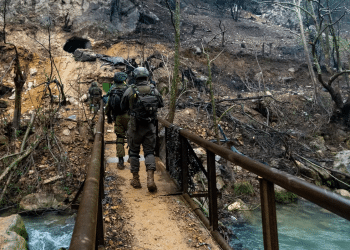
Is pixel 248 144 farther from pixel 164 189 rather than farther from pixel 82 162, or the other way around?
pixel 164 189

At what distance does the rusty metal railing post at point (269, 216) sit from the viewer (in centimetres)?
165

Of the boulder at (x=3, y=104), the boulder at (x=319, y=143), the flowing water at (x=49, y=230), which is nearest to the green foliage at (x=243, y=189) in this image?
the boulder at (x=319, y=143)

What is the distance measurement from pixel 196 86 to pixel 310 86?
9470 mm

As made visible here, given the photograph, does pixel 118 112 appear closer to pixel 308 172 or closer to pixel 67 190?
pixel 67 190

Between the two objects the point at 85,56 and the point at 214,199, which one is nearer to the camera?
the point at 214,199

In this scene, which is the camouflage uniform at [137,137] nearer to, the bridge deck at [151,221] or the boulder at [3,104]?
the bridge deck at [151,221]

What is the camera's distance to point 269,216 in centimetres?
167

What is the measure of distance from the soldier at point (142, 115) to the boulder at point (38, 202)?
188 inches

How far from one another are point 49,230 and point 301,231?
639cm

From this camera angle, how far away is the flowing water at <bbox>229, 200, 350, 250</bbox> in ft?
20.7

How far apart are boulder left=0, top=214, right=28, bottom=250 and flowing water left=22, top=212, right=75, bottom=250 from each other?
51cm

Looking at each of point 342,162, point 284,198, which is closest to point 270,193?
point 284,198

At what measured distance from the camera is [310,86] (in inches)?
723

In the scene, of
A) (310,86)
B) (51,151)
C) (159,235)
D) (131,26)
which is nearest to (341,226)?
(159,235)
